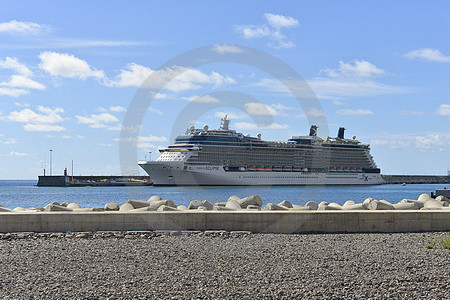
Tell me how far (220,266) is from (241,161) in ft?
177

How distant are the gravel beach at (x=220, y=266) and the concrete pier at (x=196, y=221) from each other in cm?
45

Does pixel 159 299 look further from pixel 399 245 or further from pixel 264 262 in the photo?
pixel 399 245

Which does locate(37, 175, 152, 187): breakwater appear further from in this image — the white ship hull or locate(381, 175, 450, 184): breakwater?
locate(381, 175, 450, 184): breakwater

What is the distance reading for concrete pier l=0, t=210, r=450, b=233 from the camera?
11031mm

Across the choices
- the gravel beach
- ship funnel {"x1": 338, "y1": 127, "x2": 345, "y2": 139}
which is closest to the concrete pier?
the gravel beach

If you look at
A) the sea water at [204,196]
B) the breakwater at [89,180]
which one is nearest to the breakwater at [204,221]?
the sea water at [204,196]

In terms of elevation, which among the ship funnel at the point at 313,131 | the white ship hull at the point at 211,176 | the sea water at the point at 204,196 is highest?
the ship funnel at the point at 313,131

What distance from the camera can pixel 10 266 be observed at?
7766mm

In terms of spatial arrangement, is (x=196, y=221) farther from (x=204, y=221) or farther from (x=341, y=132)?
(x=341, y=132)

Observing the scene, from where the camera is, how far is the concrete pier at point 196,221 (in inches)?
434

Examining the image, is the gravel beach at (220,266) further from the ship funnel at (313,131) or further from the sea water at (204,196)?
the ship funnel at (313,131)

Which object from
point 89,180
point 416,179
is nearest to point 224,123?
point 89,180

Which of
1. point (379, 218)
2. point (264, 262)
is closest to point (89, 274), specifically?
point (264, 262)

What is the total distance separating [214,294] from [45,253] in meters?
3.65
